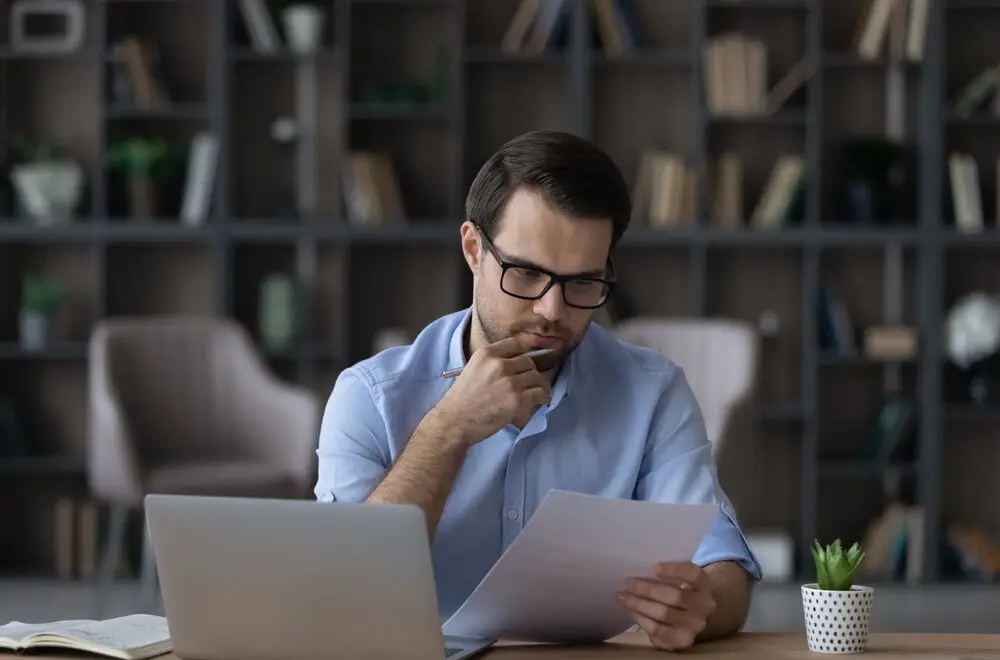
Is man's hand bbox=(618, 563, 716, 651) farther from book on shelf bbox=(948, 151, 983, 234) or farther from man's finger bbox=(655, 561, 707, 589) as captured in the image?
book on shelf bbox=(948, 151, 983, 234)

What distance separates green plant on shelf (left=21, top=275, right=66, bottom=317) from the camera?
5.36 m

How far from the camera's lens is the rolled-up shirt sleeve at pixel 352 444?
1.87m

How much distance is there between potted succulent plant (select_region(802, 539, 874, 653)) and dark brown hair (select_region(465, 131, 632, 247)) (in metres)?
0.51

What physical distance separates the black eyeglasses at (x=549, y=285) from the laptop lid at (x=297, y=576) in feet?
1.78

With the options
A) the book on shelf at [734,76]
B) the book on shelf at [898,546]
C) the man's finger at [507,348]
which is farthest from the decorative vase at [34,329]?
the man's finger at [507,348]

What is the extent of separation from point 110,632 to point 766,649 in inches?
28.4

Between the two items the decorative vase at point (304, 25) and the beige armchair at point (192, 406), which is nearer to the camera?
the beige armchair at point (192, 406)

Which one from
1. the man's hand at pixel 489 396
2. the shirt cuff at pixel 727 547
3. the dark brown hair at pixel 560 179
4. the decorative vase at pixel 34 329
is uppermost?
the dark brown hair at pixel 560 179

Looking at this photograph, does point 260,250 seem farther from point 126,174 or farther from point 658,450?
point 658,450

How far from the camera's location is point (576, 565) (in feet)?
5.01

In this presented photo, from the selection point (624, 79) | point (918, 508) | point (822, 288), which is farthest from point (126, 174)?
point (918, 508)

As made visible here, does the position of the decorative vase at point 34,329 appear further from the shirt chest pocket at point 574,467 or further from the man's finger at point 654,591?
the man's finger at point 654,591

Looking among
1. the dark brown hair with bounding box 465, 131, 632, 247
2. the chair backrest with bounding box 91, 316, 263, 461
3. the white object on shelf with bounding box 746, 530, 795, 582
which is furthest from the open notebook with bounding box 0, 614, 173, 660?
the white object on shelf with bounding box 746, 530, 795, 582

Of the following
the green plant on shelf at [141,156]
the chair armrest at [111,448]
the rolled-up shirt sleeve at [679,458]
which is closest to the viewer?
the rolled-up shirt sleeve at [679,458]
